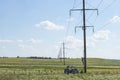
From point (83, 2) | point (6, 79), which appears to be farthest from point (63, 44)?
point (6, 79)

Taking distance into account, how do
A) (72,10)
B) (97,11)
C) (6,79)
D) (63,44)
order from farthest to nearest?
1. (63,44)
2. (72,10)
3. (97,11)
4. (6,79)

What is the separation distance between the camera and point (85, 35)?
164 feet

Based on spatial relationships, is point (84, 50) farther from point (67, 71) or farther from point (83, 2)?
point (83, 2)

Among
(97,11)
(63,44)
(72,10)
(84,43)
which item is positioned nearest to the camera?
(97,11)

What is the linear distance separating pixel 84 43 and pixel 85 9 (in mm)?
4903

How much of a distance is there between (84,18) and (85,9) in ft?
4.68

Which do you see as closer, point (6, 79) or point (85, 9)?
point (6, 79)

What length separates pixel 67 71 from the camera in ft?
165

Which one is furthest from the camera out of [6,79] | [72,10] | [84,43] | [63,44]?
[63,44]


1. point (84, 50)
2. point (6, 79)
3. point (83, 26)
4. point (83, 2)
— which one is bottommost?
point (6, 79)

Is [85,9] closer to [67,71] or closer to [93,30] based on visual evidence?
[93,30]

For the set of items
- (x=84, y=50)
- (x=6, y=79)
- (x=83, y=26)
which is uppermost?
(x=83, y=26)

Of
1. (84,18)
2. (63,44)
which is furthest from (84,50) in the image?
(63,44)

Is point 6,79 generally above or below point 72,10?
below
